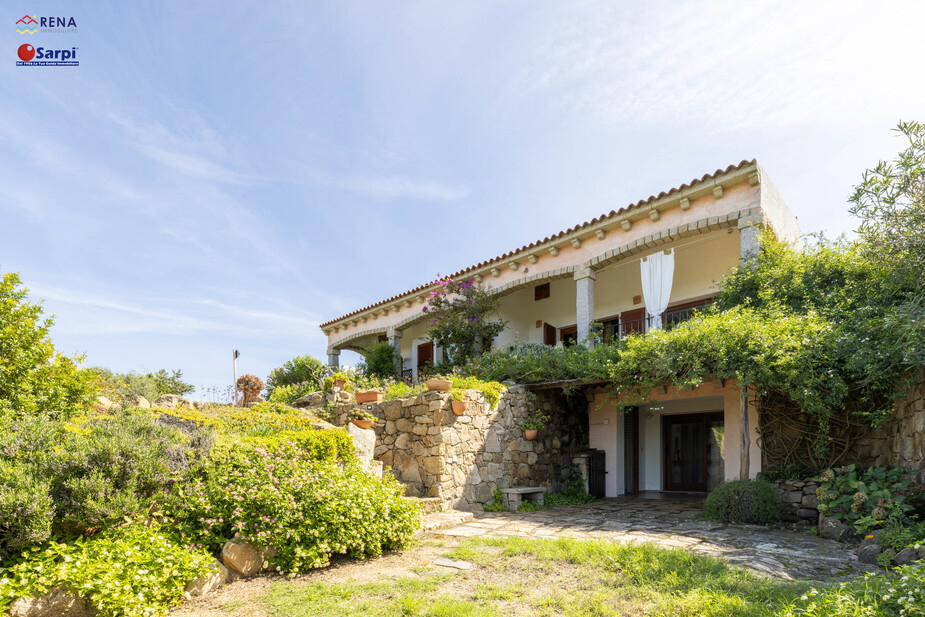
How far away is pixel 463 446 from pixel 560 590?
4.54m

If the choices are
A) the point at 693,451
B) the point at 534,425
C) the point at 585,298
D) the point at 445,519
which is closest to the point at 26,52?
the point at 445,519

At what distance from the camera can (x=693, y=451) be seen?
11828 millimetres

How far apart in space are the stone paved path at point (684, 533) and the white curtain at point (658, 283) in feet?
11.6

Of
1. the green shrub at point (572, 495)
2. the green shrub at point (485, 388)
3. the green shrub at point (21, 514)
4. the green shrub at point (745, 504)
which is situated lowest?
the green shrub at point (572, 495)

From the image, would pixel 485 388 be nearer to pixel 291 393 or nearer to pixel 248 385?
pixel 291 393

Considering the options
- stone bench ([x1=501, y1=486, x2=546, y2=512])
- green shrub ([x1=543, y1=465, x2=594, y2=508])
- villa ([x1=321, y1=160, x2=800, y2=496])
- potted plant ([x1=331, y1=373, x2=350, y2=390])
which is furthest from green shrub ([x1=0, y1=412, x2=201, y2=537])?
green shrub ([x1=543, y1=465, x2=594, y2=508])

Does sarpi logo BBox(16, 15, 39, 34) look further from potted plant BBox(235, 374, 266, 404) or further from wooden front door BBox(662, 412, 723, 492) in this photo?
wooden front door BBox(662, 412, 723, 492)

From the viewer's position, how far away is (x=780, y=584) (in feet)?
13.3

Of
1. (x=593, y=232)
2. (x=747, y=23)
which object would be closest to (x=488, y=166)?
(x=593, y=232)

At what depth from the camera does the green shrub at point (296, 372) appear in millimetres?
15570

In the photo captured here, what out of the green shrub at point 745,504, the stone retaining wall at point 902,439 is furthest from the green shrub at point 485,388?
the stone retaining wall at point 902,439

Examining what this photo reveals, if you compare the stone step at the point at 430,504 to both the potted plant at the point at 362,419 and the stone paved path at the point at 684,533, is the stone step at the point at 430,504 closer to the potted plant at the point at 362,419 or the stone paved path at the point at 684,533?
the stone paved path at the point at 684,533

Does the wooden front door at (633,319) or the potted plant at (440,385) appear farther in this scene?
the wooden front door at (633,319)

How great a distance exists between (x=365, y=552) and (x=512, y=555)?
139 centimetres
